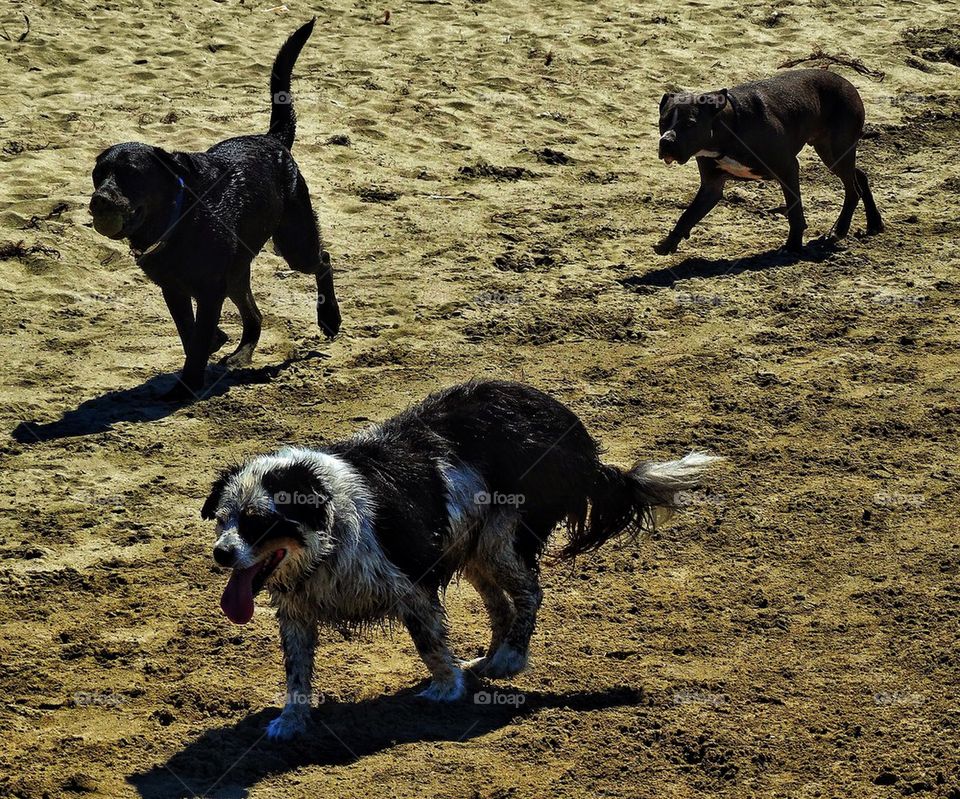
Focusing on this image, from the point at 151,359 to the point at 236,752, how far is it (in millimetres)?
4658

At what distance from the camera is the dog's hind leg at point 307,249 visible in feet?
34.8

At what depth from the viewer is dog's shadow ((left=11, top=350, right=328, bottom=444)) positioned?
927 centimetres

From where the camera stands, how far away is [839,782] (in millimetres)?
5996

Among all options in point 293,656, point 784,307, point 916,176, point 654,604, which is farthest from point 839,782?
point 916,176

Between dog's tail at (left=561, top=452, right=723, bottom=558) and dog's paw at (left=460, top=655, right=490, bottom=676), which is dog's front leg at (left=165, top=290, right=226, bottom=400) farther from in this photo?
dog's paw at (left=460, top=655, right=490, bottom=676)

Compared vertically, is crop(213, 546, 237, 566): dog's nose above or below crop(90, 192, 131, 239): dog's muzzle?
below

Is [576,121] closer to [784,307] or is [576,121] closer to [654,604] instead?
[784,307]
